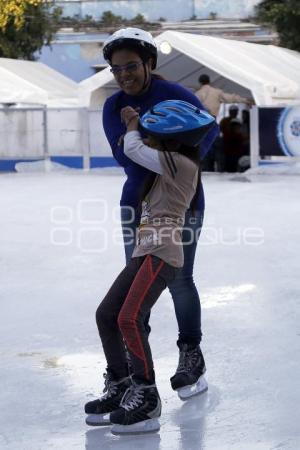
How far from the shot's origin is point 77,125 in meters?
15.8

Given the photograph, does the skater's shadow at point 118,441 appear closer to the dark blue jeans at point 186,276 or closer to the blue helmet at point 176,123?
the dark blue jeans at point 186,276

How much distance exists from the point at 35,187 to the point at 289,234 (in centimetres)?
568

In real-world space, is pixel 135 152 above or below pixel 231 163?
above

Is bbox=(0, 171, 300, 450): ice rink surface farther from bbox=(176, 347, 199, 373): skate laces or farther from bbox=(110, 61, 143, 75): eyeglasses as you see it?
bbox=(110, 61, 143, 75): eyeglasses

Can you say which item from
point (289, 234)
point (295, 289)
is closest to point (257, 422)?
point (295, 289)

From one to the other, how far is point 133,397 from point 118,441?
0.17 m

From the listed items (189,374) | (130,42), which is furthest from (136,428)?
(130,42)

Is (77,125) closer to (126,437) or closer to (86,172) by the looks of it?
(86,172)

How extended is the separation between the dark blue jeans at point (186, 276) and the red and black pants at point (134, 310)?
28cm

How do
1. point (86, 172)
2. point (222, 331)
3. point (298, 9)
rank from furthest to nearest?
point (298, 9) < point (86, 172) < point (222, 331)

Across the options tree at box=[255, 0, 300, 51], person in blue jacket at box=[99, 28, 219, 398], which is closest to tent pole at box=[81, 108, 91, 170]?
tree at box=[255, 0, 300, 51]

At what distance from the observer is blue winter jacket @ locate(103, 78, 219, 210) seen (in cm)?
370

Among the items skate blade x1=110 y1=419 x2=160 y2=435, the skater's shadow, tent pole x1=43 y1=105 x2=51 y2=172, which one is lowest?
tent pole x1=43 y1=105 x2=51 y2=172

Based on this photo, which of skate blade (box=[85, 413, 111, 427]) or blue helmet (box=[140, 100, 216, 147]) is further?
skate blade (box=[85, 413, 111, 427])
